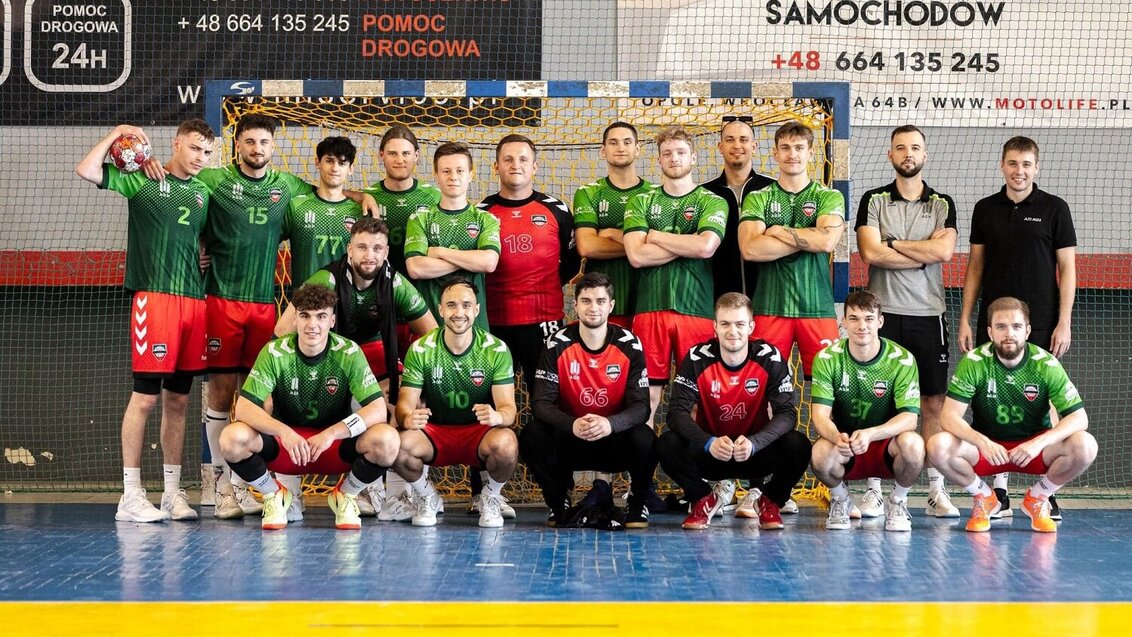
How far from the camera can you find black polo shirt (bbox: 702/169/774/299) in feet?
23.6

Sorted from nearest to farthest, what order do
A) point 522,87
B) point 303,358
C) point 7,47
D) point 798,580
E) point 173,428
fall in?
point 798,580 < point 303,358 < point 173,428 < point 522,87 < point 7,47

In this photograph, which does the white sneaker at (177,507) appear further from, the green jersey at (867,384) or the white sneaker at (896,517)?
the white sneaker at (896,517)

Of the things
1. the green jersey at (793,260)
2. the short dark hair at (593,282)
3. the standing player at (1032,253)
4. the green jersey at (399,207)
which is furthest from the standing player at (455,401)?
the standing player at (1032,253)

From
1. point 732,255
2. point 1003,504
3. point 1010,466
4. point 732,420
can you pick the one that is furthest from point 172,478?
point 1003,504

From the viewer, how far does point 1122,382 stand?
369 inches

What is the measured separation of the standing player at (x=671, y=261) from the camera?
22.3 feet

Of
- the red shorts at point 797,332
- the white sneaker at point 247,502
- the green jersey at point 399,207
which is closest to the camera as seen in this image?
the red shorts at point 797,332

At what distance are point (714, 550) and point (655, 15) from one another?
17.1 feet

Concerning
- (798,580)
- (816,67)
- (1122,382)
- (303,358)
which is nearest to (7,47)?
(303,358)

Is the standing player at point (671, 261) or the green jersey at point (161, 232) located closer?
the green jersey at point (161, 232)

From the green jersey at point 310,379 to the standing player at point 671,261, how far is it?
1.62 metres

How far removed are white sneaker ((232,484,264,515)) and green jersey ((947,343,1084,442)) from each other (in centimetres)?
397

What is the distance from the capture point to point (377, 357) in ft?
22.7

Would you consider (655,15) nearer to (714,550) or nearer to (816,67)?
(816,67)
